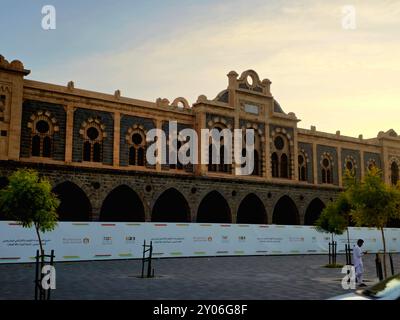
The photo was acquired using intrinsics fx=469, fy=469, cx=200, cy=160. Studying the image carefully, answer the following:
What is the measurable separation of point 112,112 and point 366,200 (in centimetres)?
1954

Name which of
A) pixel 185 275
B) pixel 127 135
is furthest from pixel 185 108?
pixel 185 275

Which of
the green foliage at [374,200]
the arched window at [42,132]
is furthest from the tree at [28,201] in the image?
the arched window at [42,132]

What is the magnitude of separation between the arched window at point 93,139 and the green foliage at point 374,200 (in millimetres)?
18562

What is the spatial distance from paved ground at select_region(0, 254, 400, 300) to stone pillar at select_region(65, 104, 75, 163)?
9.87 m

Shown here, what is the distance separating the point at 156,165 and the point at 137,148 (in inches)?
73.0

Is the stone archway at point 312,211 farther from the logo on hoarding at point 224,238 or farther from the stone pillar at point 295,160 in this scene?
the logo on hoarding at point 224,238

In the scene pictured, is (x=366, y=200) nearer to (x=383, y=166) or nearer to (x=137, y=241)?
(x=137, y=241)

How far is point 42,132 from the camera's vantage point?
30062 mm

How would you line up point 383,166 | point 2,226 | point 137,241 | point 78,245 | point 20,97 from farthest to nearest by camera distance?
point 383,166 → point 20,97 → point 137,241 → point 78,245 → point 2,226

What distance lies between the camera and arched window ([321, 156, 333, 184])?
1752 inches

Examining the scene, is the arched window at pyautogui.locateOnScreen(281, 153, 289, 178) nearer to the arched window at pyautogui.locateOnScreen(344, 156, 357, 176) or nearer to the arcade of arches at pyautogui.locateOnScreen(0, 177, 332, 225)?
the arcade of arches at pyautogui.locateOnScreen(0, 177, 332, 225)

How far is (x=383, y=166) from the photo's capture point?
159ft

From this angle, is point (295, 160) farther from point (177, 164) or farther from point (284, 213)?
point (177, 164)
